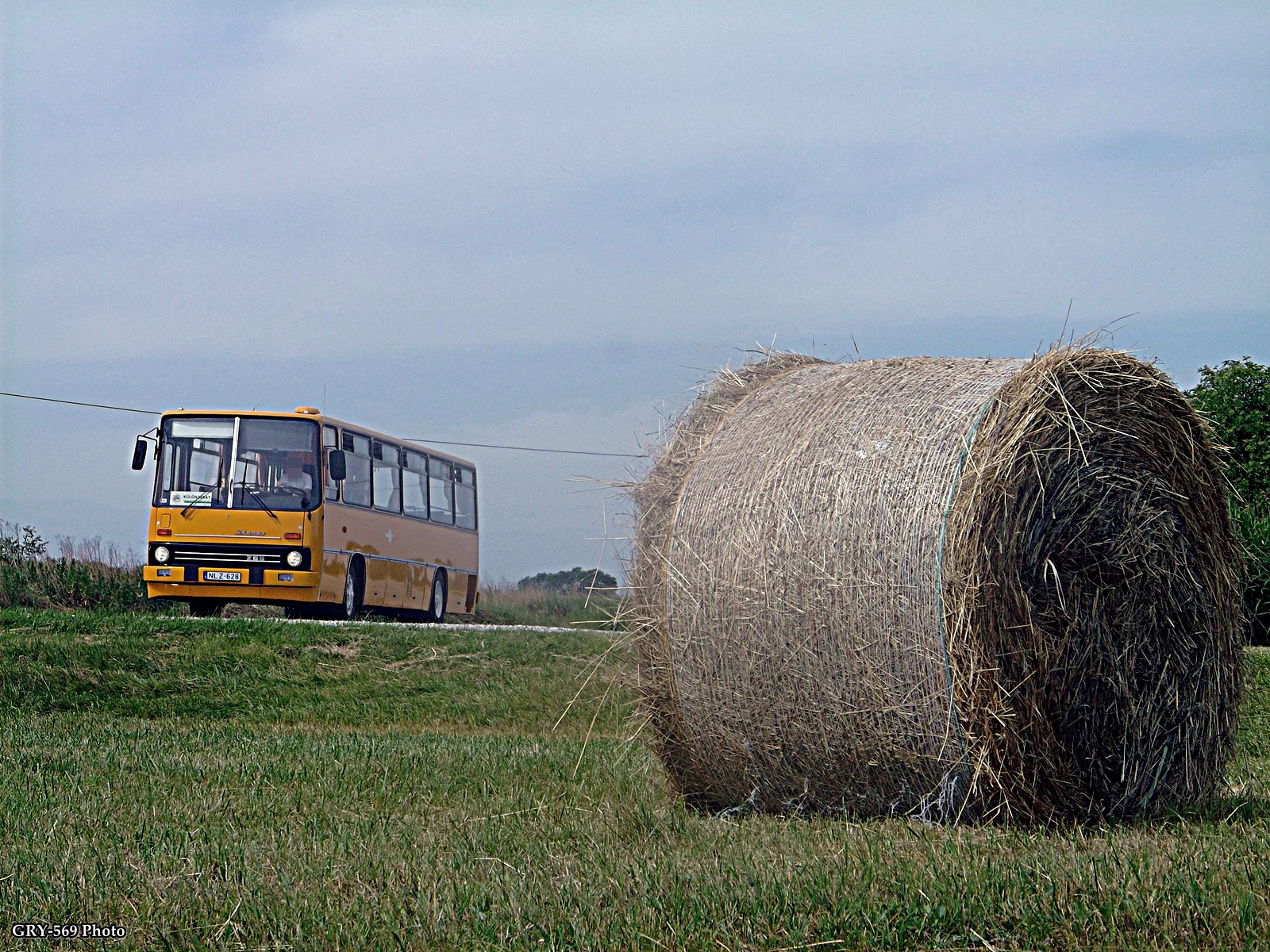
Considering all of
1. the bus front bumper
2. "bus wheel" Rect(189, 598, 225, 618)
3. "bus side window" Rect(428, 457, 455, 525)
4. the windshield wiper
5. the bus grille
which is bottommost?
"bus wheel" Rect(189, 598, 225, 618)

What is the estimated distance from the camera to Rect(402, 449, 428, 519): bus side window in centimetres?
2333

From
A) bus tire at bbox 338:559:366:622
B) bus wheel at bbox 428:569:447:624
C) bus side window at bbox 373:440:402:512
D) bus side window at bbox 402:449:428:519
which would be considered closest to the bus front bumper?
bus tire at bbox 338:559:366:622

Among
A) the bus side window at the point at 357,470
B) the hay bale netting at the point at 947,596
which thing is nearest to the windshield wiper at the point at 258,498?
the bus side window at the point at 357,470

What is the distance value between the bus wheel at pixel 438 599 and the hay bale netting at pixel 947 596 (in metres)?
18.6

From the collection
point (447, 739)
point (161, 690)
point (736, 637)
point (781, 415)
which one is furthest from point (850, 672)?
point (161, 690)

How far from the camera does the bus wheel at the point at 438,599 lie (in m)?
24.7

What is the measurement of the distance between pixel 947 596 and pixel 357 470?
55.0 feet

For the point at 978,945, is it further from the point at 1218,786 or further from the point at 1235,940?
the point at 1218,786

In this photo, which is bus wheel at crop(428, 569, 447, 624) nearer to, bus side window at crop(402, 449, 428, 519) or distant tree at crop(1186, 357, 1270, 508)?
bus side window at crop(402, 449, 428, 519)

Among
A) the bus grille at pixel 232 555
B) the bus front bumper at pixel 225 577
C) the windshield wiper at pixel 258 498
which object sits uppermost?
the windshield wiper at pixel 258 498

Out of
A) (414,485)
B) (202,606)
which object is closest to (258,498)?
(202,606)

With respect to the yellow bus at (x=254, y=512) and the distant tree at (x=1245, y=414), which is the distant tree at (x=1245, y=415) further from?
the yellow bus at (x=254, y=512)

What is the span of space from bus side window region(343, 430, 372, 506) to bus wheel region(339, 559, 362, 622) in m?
1.05

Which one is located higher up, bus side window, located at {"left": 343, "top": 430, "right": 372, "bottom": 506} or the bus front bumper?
bus side window, located at {"left": 343, "top": 430, "right": 372, "bottom": 506}
